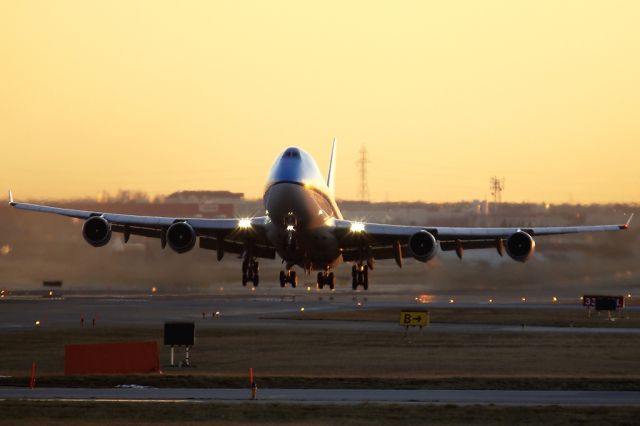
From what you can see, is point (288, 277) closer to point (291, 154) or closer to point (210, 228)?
point (210, 228)

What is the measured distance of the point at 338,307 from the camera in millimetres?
94062

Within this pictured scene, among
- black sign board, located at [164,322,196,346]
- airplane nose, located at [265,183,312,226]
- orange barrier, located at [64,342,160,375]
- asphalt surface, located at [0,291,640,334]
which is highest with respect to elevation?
airplane nose, located at [265,183,312,226]

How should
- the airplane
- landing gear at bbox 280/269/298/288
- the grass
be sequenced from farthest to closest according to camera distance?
1. landing gear at bbox 280/269/298/288
2. the airplane
3. the grass

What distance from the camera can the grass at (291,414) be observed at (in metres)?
32.4

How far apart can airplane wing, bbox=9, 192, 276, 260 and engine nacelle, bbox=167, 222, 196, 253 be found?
0.27 metres

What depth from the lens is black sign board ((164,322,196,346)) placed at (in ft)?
169

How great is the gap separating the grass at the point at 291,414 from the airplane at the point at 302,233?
21.5 metres

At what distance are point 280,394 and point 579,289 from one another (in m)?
76.7

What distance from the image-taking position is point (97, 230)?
62094 mm

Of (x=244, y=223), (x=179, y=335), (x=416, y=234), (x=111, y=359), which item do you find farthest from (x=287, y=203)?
(x=111, y=359)

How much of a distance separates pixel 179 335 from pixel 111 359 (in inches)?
168

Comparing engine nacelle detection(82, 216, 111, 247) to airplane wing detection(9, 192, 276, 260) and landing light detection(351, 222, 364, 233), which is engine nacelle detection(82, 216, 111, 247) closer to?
airplane wing detection(9, 192, 276, 260)

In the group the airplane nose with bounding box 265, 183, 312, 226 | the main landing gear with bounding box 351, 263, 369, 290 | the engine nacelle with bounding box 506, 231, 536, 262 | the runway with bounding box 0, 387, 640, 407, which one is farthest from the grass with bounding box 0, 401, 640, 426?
the main landing gear with bounding box 351, 263, 369, 290

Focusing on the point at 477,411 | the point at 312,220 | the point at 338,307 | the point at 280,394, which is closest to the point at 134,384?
the point at 280,394
